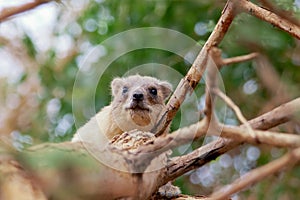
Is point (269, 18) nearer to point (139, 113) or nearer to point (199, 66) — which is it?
point (199, 66)

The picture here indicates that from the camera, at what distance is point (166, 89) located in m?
4.23

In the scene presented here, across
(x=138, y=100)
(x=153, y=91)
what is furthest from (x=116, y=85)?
(x=138, y=100)

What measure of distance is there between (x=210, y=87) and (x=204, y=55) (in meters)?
1.33

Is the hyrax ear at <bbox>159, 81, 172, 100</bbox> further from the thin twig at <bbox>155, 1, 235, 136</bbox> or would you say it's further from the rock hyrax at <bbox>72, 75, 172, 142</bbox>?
the thin twig at <bbox>155, 1, 235, 136</bbox>

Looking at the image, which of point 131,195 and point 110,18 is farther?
point 110,18

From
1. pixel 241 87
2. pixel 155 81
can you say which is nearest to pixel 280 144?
pixel 155 81

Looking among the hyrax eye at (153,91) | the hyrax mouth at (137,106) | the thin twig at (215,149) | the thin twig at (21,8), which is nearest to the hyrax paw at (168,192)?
the thin twig at (215,149)

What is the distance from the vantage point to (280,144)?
4.68 feet

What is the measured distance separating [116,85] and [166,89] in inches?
15.6

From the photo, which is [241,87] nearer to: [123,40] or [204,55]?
[123,40]

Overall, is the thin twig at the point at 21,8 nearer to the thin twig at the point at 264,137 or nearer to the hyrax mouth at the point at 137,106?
the thin twig at the point at 264,137

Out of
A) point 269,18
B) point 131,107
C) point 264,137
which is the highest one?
point 269,18

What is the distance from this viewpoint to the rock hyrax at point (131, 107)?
3.75 metres

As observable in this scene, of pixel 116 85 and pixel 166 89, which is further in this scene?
pixel 116 85
